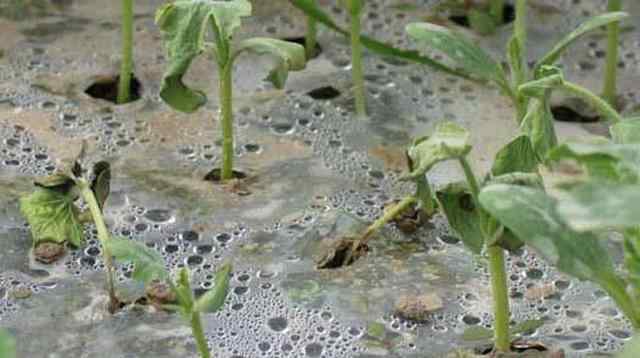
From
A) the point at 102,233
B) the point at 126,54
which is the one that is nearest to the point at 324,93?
the point at 126,54

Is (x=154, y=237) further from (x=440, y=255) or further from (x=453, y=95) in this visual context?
(x=453, y=95)

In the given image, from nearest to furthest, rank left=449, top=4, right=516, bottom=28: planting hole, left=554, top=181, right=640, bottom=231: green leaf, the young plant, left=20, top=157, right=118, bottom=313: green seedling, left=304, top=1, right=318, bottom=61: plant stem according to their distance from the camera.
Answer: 1. left=554, top=181, right=640, bottom=231: green leaf
2. left=20, top=157, right=118, bottom=313: green seedling
3. the young plant
4. left=304, top=1, right=318, bottom=61: plant stem
5. left=449, top=4, right=516, bottom=28: planting hole

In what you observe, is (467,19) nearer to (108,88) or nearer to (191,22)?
(108,88)

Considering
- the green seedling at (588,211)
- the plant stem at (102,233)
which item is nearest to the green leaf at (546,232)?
the green seedling at (588,211)

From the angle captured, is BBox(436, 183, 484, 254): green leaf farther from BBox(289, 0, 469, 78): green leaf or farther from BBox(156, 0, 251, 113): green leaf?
BBox(289, 0, 469, 78): green leaf

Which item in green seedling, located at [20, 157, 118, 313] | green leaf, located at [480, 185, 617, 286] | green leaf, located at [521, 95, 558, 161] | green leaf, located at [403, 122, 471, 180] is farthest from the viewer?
green seedling, located at [20, 157, 118, 313]

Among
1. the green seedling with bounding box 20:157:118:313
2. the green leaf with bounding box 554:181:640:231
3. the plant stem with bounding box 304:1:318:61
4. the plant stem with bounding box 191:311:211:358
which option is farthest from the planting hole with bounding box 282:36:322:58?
the green leaf with bounding box 554:181:640:231

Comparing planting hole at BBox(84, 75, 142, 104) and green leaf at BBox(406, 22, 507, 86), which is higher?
green leaf at BBox(406, 22, 507, 86)
